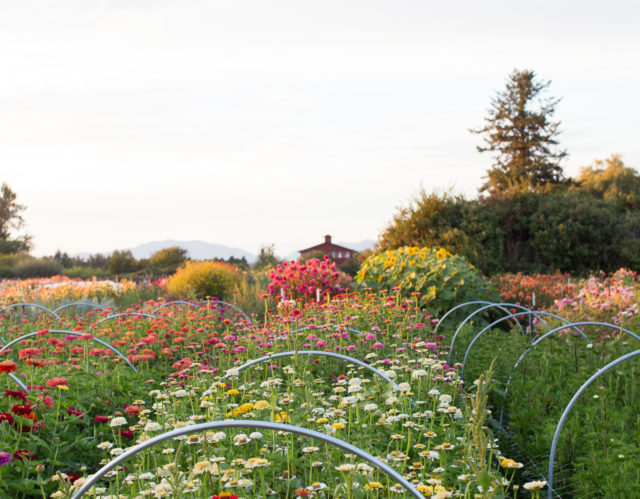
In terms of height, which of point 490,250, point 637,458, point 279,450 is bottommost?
point 637,458

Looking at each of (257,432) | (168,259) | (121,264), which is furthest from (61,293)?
(168,259)

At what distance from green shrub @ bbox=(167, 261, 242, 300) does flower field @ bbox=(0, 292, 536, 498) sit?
24.2ft

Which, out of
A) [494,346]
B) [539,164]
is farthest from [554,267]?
[539,164]

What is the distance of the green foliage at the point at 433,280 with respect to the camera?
923cm

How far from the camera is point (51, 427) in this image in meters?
3.89

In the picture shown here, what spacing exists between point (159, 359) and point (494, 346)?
4.21 metres

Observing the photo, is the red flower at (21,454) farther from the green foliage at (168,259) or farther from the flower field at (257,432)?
the green foliage at (168,259)

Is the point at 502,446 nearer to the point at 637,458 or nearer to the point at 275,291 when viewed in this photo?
the point at 637,458

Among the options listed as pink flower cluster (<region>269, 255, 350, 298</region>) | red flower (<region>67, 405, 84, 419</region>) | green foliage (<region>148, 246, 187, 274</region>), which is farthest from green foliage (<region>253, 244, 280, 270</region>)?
red flower (<region>67, 405, 84, 419</region>)

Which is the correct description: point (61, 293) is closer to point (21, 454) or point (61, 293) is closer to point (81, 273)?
point (21, 454)

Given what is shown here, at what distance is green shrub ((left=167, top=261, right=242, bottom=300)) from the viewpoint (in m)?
14.1

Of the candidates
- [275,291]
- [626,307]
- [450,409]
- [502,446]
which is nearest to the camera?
[450,409]

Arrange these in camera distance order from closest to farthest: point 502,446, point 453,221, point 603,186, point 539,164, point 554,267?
point 502,446 < point 453,221 < point 554,267 < point 539,164 < point 603,186

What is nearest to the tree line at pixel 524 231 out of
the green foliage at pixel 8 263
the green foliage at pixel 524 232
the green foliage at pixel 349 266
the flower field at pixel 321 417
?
the green foliage at pixel 524 232
